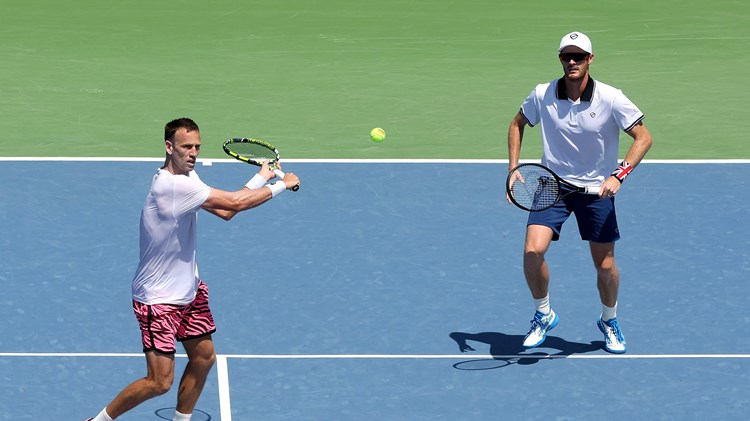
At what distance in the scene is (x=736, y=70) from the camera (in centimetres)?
1836

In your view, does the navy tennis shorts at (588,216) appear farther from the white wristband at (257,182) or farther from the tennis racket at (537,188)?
the white wristband at (257,182)

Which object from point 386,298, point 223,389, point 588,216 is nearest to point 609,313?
point 588,216

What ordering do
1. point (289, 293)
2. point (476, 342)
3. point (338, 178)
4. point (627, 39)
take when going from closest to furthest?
point (476, 342) < point (289, 293) < point (338, 178) < point (627, 39)

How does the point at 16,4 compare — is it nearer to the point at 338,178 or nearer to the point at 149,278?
the point at 338,178

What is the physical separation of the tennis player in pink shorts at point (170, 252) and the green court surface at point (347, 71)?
6300mm

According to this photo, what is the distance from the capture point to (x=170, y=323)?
7992 millimetres

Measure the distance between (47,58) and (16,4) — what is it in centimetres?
414

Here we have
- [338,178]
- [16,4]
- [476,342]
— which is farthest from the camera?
[16,4]

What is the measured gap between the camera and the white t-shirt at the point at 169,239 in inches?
310

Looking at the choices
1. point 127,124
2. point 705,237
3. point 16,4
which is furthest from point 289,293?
point 16,4

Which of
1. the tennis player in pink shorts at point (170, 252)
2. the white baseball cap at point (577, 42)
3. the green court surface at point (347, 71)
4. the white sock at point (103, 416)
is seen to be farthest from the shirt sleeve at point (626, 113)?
the green court surface at point (347, 71)

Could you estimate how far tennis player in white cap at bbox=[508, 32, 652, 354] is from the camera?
952 centimetres

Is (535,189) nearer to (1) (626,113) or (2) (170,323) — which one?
(1) (626,113)

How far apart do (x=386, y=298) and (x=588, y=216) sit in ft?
5.93
